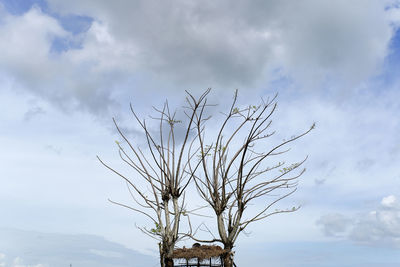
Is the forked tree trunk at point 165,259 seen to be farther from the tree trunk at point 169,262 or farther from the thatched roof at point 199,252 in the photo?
the thatched roof at point 199,252

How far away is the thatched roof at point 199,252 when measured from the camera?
14078 millimetres

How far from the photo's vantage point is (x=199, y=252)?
46.5ft

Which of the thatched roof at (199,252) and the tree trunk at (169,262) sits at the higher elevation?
the thatched roof at (199,252)

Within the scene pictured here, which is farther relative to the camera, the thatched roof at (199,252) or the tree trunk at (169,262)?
the tree trunk at (169,262)

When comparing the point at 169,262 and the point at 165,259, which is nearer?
the point at 169,262

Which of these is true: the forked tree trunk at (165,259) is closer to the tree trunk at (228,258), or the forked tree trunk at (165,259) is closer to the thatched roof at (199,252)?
the thatched roof at (199,252)

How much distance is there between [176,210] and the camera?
1502 centimetres

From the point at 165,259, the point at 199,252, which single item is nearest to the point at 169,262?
the point at 165,259

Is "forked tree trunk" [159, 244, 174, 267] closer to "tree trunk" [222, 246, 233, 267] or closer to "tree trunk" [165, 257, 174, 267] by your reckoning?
"tree trunk" [165, 257, 174, 267]

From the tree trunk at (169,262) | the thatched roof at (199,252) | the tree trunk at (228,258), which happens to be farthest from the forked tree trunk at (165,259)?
the tree trunk at (228,258)

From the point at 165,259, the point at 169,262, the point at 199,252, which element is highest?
the point at 199,252

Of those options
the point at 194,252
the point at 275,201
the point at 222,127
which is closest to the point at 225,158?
the point at 222,127

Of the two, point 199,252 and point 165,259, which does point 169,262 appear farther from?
point 199,252

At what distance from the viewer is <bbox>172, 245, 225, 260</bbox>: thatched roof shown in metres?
14.1
